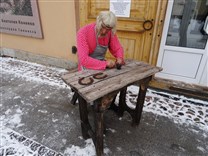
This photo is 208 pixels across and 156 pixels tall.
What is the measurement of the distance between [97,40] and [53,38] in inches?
85.7

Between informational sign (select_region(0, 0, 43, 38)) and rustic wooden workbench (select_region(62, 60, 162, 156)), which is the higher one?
informational sign (select_region(0, 0, 43, 38))

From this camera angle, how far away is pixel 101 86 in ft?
4.54

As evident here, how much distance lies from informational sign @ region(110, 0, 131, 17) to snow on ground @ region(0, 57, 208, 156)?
132 cm

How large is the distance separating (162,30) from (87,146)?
205cm

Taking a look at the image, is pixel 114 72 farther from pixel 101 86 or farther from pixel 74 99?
pixel 74 99

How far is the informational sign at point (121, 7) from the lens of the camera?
263 cm

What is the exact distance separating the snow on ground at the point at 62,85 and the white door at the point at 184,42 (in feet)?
1.52

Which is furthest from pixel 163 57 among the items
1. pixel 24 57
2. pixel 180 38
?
pixel 24 57

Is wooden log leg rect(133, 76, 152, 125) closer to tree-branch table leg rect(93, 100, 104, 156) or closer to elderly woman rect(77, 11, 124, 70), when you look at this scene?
elderly woman rect(77, 11, 124, 70)

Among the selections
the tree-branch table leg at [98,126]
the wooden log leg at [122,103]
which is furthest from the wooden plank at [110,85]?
the wooden log leg at [122,103]

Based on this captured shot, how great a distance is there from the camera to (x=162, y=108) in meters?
2.48

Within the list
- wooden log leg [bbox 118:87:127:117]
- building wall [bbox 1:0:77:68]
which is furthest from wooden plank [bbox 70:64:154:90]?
building wall [bbox 1:0:77:68]

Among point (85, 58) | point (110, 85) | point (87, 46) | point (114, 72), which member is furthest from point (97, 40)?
point (110, 85)

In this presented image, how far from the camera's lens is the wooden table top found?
1.30 m
